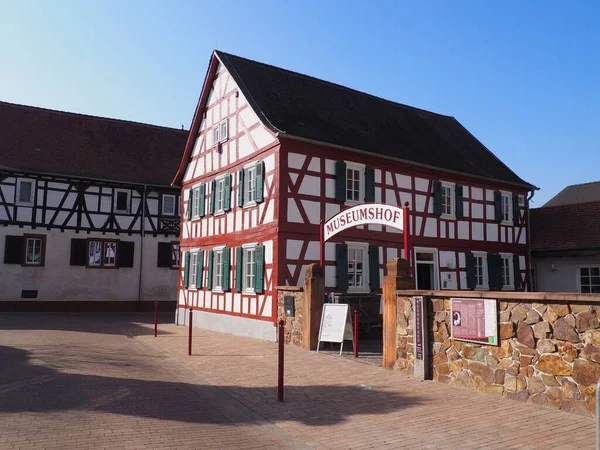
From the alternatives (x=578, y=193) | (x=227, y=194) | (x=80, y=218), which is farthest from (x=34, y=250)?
(x=578, y=193)

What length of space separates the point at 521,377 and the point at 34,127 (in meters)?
30.3

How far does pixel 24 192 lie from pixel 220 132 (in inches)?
530

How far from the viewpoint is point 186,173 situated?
2430cm

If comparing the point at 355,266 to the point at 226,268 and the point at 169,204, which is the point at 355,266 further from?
the point at 169,204

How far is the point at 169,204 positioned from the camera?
104 ft

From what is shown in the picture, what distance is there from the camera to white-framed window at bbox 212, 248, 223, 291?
20.0 meters

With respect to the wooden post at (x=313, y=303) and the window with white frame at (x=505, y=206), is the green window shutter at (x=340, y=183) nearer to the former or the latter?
the wooden post at (x=313, y=303)

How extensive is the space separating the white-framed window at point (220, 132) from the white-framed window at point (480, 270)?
1050 centimetres

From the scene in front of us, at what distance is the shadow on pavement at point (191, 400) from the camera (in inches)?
284

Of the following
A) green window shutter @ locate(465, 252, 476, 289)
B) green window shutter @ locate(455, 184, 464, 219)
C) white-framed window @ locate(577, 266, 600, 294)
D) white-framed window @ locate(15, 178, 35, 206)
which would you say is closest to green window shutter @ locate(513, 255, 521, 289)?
white-framed window @ locate(577, 266, 600, 294)

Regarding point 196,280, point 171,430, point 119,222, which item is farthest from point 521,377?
point 119,222

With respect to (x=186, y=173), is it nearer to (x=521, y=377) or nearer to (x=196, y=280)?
(x=196, y=280)

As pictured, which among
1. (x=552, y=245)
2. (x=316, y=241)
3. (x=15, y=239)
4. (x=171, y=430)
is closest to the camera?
(x=171, y=430)

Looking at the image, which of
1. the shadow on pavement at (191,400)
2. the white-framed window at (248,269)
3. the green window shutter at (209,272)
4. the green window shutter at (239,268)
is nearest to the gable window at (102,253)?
the green window shutter at (209,272)
